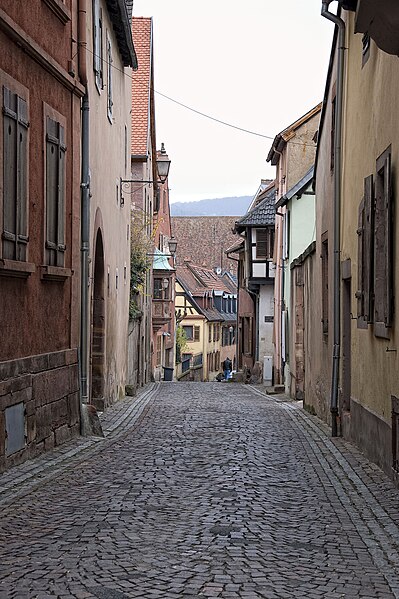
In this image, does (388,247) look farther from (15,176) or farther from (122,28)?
(122,28)

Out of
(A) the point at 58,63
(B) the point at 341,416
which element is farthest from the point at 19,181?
(B) the point at 341,416

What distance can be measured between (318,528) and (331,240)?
30.0ft

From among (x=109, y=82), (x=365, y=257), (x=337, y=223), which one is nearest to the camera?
(x=365, y=257)

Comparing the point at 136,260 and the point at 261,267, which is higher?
the point at 261,267

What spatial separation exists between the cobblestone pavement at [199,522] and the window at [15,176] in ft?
7.71

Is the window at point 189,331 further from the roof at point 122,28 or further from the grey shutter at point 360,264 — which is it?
the grey shutter at point 360,264

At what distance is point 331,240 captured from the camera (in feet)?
54.8

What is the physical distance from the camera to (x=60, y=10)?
1335 centimetres

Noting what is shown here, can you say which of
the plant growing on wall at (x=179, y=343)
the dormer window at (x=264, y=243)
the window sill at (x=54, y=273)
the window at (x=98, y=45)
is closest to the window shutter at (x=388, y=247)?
the window sill at (x=54, y=273)

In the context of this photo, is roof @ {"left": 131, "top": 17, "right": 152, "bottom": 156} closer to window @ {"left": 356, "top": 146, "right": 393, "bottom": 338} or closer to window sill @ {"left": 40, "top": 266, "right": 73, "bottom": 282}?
window sill @ {"left": 40, "top": 266, "right": 73, "bottom": 282}

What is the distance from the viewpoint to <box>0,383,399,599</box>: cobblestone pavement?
242 inches

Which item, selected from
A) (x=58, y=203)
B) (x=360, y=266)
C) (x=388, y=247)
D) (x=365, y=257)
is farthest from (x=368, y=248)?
(x=58, y=203)

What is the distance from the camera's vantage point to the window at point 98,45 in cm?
1753

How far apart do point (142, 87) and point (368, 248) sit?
2642 cm
